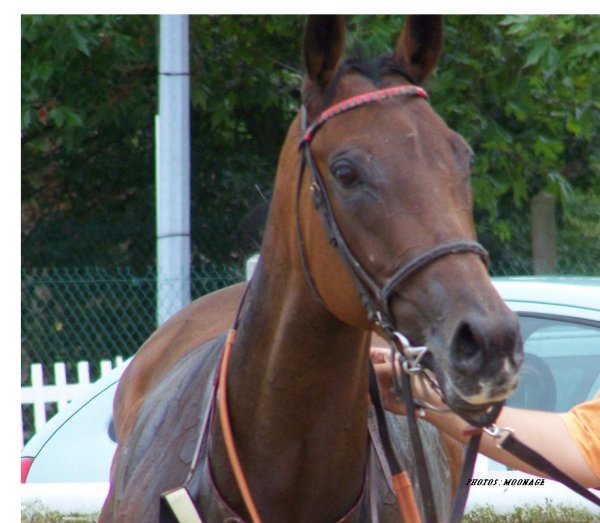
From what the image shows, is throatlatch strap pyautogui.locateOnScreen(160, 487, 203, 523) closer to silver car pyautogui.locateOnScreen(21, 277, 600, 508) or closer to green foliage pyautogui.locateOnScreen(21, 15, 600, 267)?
silver car pyautogui.locateOnScreen(21, 277, 600, 508)

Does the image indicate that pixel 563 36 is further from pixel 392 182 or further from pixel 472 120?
pixel 392 182

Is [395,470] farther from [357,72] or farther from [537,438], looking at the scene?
[357,72]

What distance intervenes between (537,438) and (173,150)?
14.7ft

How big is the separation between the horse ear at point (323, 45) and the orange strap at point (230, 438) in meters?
0.67

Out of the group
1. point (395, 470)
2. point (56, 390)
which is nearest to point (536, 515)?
point (395, 470)

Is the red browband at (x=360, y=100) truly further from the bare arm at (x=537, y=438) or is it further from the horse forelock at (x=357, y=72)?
the bare arm at (x=537, y=438)

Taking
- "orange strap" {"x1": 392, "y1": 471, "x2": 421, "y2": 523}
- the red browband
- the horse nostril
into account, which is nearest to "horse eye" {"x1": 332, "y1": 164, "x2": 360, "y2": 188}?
the red browband

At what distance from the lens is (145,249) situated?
8.99 m

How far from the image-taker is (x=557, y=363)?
12.5ft

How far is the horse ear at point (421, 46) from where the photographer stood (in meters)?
2.26

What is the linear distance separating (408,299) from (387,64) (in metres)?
0.60

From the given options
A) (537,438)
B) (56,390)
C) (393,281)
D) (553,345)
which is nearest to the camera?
(393,281)

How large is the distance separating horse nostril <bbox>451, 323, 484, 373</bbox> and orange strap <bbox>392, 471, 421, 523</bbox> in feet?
2.20
